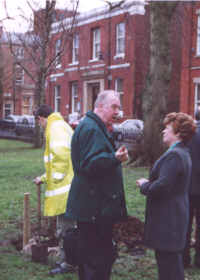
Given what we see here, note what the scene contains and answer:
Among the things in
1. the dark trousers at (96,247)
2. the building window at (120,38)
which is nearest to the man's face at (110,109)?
the dark trousers at (96,247)

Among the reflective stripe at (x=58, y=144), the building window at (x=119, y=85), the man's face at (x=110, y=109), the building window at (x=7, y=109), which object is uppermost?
the building window at (x=119, y=85)

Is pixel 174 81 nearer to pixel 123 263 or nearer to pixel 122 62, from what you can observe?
pixel 122 62

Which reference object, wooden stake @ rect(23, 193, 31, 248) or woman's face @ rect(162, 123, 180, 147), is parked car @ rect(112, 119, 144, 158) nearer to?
wooden stake @ rect(23, 193, 31, 248)

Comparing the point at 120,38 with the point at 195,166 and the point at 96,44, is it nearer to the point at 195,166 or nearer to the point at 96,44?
the point at 96,44

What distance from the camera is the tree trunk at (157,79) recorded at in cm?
1466

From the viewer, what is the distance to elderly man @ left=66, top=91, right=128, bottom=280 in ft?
12.1

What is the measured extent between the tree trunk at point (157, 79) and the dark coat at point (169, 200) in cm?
1072

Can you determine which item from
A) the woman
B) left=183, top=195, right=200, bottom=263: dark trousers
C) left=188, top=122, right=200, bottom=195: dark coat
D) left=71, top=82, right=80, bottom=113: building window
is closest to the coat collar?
the woman

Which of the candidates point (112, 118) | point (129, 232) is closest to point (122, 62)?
Result: point (129, 232)

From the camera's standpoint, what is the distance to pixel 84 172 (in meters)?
3.76

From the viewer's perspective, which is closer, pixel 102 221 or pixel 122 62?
pixel 102 221

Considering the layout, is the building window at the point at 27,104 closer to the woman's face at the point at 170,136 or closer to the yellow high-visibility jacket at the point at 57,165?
the yellow high-visibility jacket at the point at 57,165

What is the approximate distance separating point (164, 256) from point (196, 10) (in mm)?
24404

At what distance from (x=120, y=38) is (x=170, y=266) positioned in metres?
29.6
